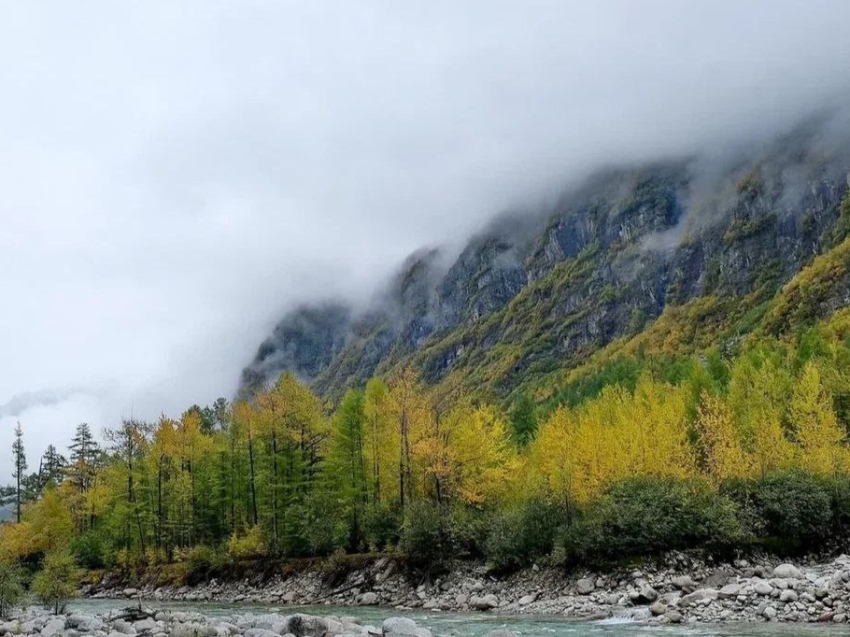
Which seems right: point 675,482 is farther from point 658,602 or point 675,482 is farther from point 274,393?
point 274,393

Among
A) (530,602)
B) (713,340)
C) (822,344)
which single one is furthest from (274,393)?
(713,340)

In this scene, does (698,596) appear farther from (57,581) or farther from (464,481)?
(57,581)

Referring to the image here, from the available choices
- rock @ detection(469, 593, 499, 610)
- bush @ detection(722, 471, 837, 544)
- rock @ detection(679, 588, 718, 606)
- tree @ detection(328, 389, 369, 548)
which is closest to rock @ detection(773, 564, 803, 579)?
rock @ detection(679, 588, 718, 606)

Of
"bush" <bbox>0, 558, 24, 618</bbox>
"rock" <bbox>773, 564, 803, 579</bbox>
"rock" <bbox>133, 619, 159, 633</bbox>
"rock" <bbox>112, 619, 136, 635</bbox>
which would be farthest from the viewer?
"bush" <bbox>0, 558, 24, 618</bbox>

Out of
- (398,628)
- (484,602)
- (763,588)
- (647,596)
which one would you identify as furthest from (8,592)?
(763,588)

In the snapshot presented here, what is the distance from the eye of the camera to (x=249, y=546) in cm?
5816

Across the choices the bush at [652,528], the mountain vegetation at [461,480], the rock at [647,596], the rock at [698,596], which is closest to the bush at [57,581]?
the mountain vegetation at [461,480]

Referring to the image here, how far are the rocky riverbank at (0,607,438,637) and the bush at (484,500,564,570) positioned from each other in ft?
40.8

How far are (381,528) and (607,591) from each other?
19338 millimetres

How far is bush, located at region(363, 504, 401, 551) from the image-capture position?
50534 mm

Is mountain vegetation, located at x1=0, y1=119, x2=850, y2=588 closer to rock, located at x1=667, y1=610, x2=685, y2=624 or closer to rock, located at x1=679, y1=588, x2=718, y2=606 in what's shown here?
rock, located at x1=679, y1=588, x2=718, y2=606

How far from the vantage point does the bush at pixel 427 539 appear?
4494 centimetres

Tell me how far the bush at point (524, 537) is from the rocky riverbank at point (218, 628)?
12439mm

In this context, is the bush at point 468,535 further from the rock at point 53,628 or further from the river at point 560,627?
the rock at point 53,628
